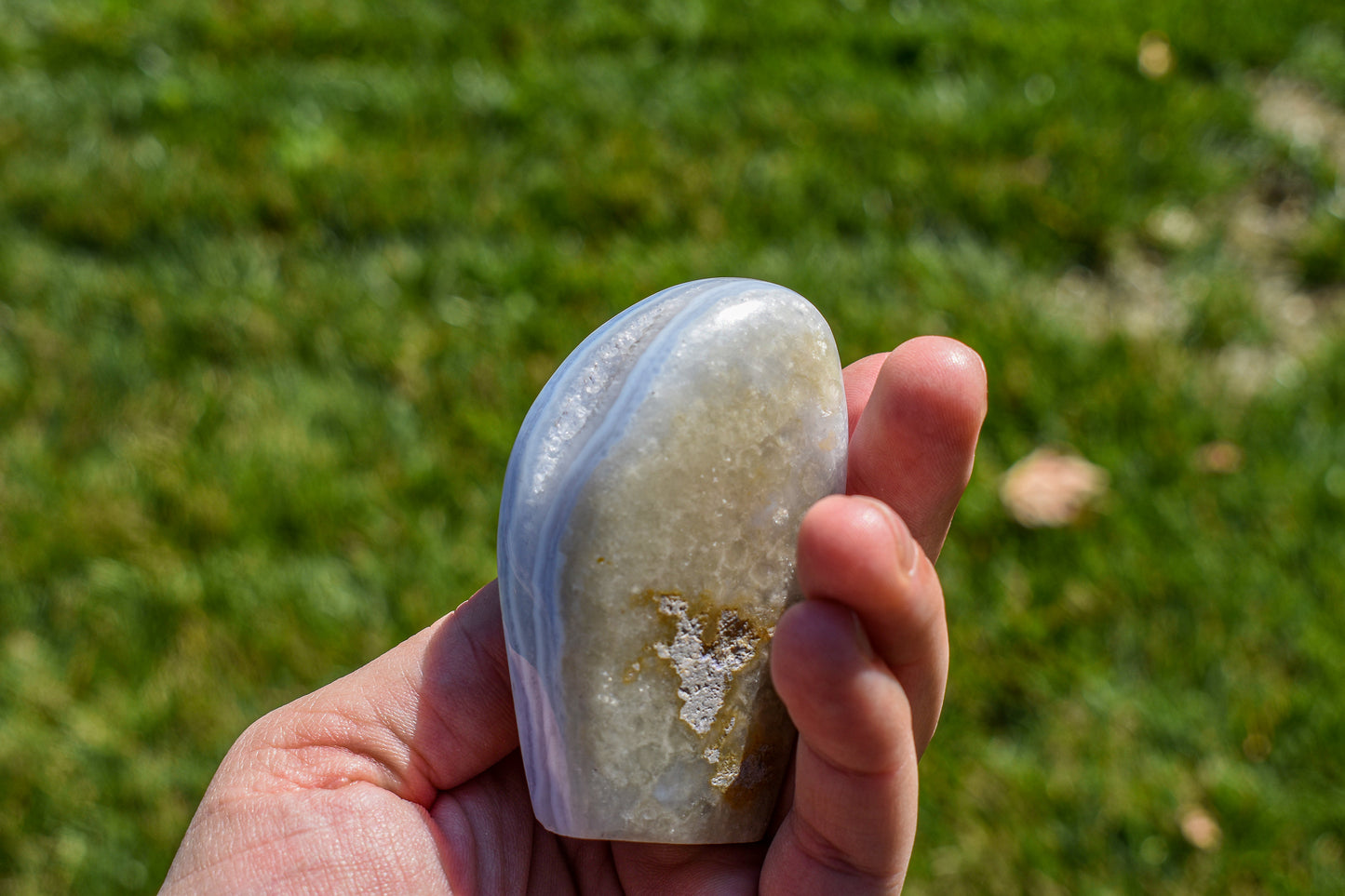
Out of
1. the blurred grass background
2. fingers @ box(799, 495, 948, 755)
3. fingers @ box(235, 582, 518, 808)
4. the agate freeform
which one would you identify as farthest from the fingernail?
the blurred grass background

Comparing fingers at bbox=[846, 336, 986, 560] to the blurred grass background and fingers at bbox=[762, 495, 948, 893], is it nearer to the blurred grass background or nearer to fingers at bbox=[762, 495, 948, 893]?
fingers at bbox=[762, 495, 948, 893]

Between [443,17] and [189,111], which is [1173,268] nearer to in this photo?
[443,17]

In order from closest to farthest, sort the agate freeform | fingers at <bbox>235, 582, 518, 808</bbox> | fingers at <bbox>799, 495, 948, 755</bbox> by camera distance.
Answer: fingers at <bbox>799, 495, 948, 755</bbox>, the agate freeform, fingers at <bbox>235, 582, 518, 808</bbox>

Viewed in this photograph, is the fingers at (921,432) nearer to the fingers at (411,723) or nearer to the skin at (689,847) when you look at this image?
the skin at (689,847)

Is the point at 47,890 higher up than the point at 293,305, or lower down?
lower down

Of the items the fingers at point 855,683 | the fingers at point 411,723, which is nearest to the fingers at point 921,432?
the fingers at point 855,683

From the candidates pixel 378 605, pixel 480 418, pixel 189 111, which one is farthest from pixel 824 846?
pixel 189 111
